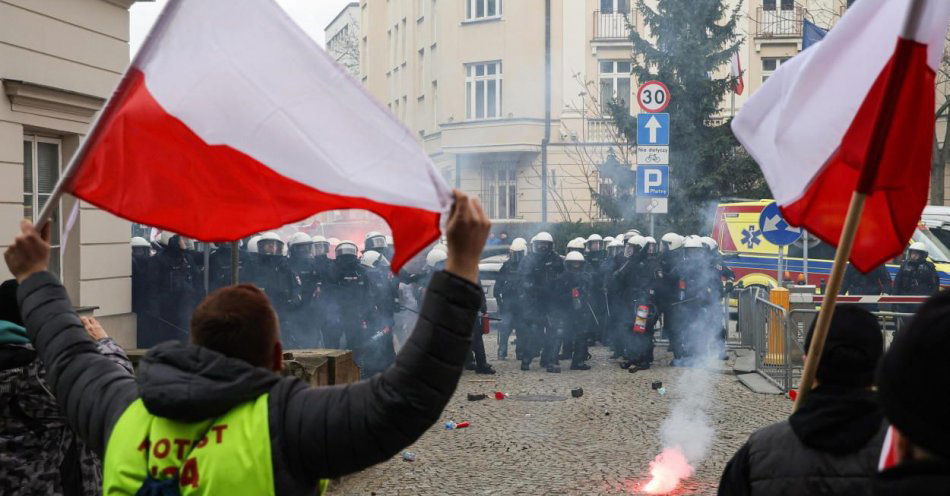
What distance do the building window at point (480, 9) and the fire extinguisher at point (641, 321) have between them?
2402cm

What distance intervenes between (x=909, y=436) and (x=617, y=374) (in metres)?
14.2

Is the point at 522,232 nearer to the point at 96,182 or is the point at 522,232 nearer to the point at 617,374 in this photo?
the point at 617,374

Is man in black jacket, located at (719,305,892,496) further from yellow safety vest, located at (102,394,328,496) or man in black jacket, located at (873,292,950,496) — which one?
yellow safety vest, located at (102,394,328,496)

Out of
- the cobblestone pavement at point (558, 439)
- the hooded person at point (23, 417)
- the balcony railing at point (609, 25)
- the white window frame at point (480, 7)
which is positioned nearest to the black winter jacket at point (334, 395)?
the hooded person at point (23, 417)

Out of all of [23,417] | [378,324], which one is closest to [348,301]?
[378,324]

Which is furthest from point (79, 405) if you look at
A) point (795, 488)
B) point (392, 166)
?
point (795, 488)

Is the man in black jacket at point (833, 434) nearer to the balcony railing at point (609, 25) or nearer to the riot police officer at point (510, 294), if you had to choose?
the riot police officer at point (510, 294)

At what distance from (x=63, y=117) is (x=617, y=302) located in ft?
30.1

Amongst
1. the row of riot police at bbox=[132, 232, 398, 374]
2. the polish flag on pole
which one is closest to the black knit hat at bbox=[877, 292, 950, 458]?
the row of riot police at bbox=[132, 232, 398, 374]

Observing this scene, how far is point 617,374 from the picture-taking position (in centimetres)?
1595

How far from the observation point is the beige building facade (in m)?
11.5

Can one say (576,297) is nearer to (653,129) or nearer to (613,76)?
(653,129)

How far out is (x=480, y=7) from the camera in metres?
39.3

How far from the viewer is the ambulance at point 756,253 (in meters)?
21.4
